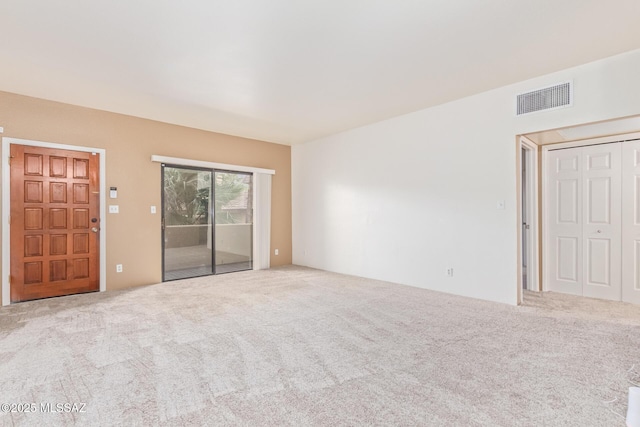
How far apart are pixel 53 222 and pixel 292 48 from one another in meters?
4.06

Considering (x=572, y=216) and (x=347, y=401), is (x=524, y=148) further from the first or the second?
(x=347, y=401)

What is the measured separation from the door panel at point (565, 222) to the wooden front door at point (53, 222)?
22.4 feet

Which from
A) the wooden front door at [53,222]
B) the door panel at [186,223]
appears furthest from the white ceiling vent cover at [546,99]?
the wooden front door at [53,222]

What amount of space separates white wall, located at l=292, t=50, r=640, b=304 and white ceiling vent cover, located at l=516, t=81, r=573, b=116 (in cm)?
6

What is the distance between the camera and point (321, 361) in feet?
8.27

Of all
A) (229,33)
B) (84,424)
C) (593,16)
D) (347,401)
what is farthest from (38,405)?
(593,16)

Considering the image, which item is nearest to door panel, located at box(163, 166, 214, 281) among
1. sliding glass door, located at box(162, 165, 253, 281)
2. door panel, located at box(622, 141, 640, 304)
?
sliding glass door, located at box(162, 165, 253, 281)

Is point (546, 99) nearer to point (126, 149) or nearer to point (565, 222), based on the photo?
point (565, 222)

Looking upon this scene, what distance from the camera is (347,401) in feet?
6.53

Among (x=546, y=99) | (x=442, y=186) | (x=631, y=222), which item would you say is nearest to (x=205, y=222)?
(x=442, y=186)

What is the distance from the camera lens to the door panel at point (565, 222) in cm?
465

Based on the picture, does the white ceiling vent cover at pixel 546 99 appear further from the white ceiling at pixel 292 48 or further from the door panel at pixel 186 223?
the door panel at pixel 186 223

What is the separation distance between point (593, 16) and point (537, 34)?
38 cm

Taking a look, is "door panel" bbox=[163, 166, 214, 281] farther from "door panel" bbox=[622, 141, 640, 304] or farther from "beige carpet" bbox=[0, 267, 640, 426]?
"door panel" bbox=[622, 141, 640, 304]
